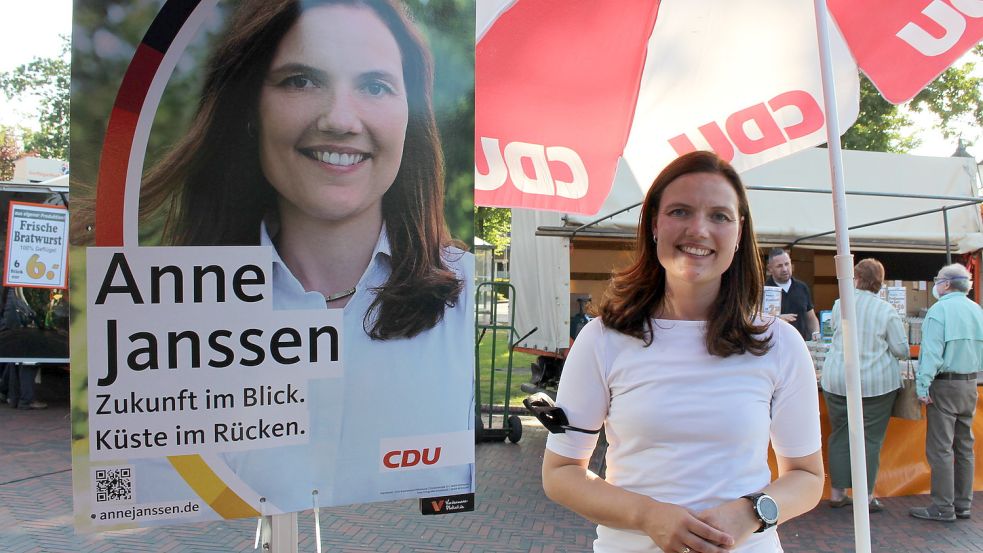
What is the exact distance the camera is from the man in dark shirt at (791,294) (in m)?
7.20

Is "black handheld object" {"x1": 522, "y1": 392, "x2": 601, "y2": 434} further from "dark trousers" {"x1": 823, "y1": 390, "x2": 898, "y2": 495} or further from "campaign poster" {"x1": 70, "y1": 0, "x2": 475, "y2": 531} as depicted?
"dark trousers" {"x1": 823, "y1": 390, "x2": 898, "y2": 495}

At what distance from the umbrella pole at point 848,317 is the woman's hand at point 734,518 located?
77 cm

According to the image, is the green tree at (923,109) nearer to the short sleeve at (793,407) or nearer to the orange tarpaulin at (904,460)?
the orange tarpaulin at (904,460)

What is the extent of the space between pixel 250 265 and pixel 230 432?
1.47ft

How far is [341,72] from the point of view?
192cm

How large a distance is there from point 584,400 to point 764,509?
1.54 ft

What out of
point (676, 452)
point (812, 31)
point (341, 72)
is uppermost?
point (812, 31)

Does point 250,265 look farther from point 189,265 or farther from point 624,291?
point 624,291

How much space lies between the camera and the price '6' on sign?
9.32 m

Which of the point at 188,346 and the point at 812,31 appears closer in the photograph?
the point at 188,346

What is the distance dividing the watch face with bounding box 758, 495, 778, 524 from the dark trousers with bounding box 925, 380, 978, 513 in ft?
16.8

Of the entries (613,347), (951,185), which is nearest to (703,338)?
(613,347)

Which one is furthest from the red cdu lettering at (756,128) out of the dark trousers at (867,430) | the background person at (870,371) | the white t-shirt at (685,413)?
the dark trousers at (867,430)

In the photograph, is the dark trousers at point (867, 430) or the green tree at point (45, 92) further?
the green tree at point (45, 92)
